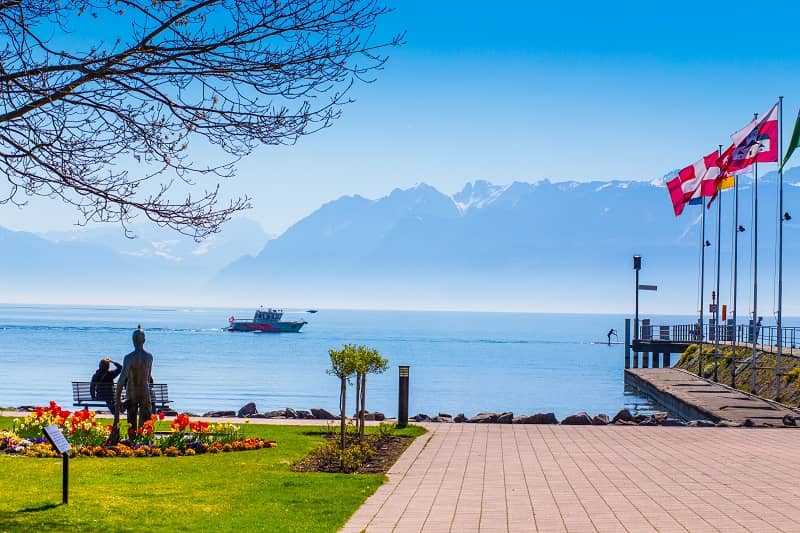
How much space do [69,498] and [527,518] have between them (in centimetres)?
474

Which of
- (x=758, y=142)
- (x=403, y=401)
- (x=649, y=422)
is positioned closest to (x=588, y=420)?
(x=649, y=422)

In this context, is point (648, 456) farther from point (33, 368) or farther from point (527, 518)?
point (33, 368)

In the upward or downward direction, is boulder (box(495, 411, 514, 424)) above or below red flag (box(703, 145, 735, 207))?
below

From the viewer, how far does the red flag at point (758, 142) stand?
28859mm

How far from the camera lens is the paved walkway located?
10516 millimetres

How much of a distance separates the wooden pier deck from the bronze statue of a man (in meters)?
12.7

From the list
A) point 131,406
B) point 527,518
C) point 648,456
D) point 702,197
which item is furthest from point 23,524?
point 702,197

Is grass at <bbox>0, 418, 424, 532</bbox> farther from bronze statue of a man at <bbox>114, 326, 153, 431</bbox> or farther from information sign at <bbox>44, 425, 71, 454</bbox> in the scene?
bronze statue of a man at <bbox>114, 326, 153, 431</bbox>

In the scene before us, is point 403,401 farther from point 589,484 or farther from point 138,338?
point 589,484

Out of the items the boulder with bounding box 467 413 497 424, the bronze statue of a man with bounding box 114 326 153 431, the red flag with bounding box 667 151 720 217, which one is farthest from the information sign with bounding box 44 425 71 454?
the red flag with bounding box 667 151 720 217

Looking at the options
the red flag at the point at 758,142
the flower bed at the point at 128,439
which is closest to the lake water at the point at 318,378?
the red flag at the point at 758,142

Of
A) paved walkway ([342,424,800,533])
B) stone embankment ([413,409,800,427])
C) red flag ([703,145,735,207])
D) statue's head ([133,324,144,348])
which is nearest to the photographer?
paved walkway ([342,424,800,533])

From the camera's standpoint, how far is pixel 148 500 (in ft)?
37.8

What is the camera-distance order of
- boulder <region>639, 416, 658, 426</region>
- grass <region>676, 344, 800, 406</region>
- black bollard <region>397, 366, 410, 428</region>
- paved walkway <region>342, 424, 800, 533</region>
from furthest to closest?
grass <region>676, 344, 800, 406</region>
boulder <region>639, 416, 658, 426</region>
black bollard <region>397, 366, 410, 428</region>
paved walkway <region>342, 424, 800, 533</region>
